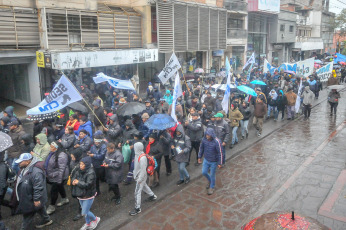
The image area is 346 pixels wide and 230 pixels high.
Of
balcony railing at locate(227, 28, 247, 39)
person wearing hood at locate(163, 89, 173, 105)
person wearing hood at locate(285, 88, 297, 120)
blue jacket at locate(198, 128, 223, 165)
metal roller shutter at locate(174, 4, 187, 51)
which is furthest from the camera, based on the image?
balcony railing at locate(227, 28, 247, 39)

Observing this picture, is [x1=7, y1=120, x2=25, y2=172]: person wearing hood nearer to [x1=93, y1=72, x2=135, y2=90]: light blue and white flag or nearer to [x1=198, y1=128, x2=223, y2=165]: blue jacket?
[x1=93, y1=72, x2=135, y2=90]: light blue and white flag

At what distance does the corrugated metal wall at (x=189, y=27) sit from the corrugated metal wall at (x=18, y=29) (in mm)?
8444

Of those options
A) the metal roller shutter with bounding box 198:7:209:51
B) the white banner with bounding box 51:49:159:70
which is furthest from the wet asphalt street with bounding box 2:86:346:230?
the metal roller shutter with bounding box 198:7:209:51

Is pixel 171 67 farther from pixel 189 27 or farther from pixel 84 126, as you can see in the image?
pixel 189 27

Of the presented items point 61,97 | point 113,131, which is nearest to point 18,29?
point 61,97

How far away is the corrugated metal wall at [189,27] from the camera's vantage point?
2098 cm

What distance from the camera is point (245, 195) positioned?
732cm

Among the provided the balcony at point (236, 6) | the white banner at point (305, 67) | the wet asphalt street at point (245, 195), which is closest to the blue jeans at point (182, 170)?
the wet asphalt street at point (245, 195)

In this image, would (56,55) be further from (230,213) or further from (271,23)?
(271,23)

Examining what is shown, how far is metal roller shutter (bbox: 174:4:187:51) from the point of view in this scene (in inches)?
853

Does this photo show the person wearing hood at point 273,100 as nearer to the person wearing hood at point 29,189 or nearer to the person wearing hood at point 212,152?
the person wearing hood at point 212,152

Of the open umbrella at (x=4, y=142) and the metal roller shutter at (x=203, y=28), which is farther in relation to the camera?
the metal roller shutter at (x=203, y=28)

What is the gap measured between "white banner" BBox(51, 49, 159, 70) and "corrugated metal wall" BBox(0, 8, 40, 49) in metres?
1.66

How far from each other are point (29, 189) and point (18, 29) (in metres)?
11.2
